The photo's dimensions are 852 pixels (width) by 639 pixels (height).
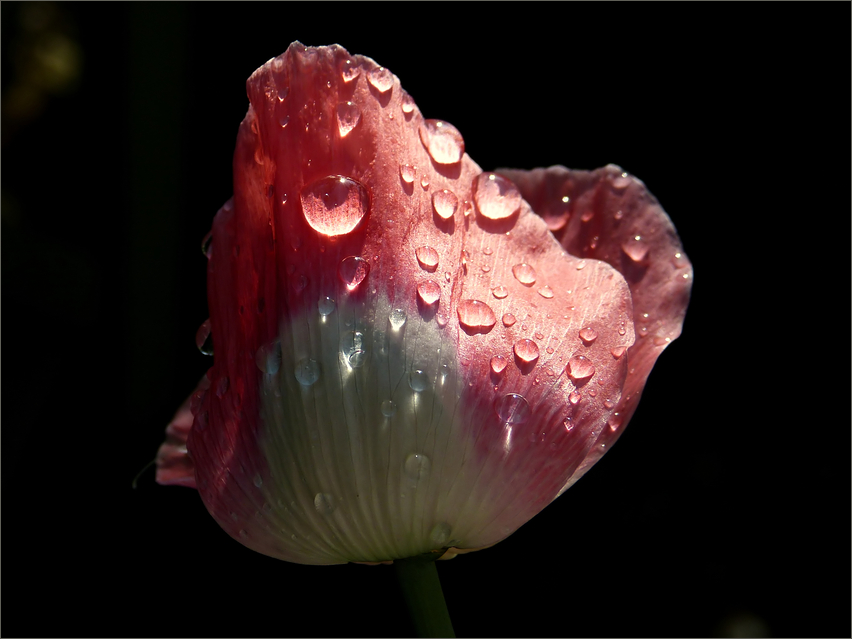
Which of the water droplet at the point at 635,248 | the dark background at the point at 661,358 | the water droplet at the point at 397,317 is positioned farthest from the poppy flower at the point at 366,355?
the dark background at the point at 661,358

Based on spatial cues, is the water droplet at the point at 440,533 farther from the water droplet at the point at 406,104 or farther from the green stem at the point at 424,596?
the water droplet at the point at 406,104

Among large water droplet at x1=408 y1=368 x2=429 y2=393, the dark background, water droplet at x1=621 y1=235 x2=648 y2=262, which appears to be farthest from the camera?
the dark background

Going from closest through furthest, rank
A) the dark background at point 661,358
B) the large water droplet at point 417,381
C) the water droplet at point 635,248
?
1. the large water droplet at point 417,381
2. the water droplet at point 635,248
3. the dark background at point 661,358

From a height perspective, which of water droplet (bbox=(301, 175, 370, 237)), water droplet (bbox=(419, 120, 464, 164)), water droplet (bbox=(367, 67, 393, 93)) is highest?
water droplet (bbox=(367, 67, 393, 93))

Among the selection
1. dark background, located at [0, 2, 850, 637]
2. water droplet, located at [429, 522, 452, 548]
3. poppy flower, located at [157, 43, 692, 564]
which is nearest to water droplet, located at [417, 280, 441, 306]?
poppy flower, located at [157, 43, 692, 564]

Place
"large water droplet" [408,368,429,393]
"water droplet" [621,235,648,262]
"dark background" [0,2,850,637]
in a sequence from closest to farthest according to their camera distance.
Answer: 1. "large water droplet" [408,368,429,393]
2. "water droplet" [621,235,648,262]
3. "dark background" [0,2,850,637]

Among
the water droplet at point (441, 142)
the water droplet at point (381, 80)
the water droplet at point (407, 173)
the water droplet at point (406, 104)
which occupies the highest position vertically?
the water droplet at point (381, 80)

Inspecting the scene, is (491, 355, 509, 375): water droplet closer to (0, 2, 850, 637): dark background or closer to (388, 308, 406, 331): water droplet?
(388, 308, 406, 331): water droplet

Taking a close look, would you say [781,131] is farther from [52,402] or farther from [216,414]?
[52,402]
